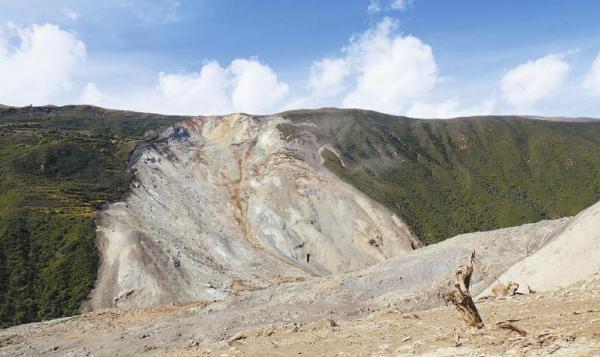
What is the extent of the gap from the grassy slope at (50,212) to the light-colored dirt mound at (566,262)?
152ft

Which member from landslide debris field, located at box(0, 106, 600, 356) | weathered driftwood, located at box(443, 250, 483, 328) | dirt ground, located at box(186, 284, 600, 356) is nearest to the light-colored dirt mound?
landslide debris field, located at box(0, 106, 600, 356)

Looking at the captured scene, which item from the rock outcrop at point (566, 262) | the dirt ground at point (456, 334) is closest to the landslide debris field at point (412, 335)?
the dirt ground at point (456, 334)

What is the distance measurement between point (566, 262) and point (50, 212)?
65343 millimetres

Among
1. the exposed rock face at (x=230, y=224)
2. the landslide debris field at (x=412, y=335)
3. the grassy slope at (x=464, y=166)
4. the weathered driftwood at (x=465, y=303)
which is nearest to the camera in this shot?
the landslide debris field at (x=412, y=335)

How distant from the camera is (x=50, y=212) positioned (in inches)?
2800

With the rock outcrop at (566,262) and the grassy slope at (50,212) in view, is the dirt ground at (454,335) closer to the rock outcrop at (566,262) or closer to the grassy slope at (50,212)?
the rock outcrop at (566,262)

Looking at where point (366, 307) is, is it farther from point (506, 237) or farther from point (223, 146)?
point (223, 146)

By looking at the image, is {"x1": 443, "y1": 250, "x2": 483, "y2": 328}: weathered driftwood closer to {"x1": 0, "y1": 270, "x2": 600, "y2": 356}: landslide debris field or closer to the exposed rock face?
{"x1": 0, "y1": 270, "x2": 600, "y2": 356}: landslide debris field

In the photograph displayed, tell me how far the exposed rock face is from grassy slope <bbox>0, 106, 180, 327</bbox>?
2.58 metres

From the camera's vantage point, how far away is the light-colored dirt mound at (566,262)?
2706 centimetres

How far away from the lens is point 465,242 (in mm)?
48344

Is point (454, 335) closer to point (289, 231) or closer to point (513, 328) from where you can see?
point (513, 328)

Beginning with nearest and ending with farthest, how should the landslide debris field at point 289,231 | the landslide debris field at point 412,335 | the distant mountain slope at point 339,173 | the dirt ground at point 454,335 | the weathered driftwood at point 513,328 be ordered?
the dirt ground at point 454,335
the landslide debris field at point 412,335
the weathered driftwood at point 513,328
the landslide debris field at point 289,231
the distant mountain slope at point 339,173

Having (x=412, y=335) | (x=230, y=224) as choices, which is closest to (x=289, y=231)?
(x=230, y=224)
